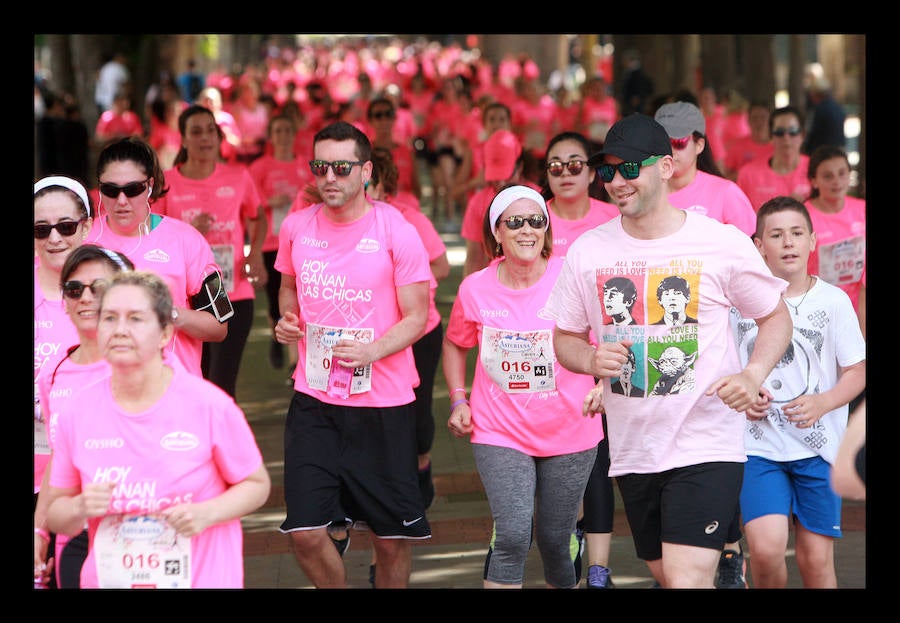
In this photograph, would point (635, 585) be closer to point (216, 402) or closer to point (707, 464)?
point (707, 464)

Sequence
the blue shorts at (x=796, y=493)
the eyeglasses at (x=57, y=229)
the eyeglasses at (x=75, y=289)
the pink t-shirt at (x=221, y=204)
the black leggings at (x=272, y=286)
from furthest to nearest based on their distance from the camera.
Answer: the black leggings at (x=272, y=286) → the pink t-shirt at (x=221, y=204) → the blue shorts at (x=796, y=493) → the eyeglasses at (x=57, y=229) → the eyeglasses at (x=75, y=289)

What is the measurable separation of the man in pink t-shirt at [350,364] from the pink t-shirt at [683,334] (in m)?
1.15

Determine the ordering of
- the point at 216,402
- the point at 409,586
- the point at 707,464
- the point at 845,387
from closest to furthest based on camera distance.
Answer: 1. the point at 216,402
2. the point at 707,464
3. the point at 845,387
4. the point at 409,586

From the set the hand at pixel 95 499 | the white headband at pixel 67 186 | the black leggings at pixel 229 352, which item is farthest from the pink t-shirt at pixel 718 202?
the hand at pixel 95 499

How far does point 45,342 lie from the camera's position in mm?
5598

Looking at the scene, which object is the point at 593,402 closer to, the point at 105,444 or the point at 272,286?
the point at 105,444

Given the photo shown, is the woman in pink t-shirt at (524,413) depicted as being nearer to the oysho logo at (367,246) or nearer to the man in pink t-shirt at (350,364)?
the man in pink t-shirt at (350,364)

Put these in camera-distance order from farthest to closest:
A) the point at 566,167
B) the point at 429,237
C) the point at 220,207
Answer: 1. the point at 220,207
2. the point at 429,237
3. the point at 566,167

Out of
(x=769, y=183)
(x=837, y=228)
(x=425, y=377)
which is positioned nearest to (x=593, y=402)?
(x=425, y=377)

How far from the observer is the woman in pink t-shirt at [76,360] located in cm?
512

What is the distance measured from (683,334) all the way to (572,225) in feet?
6.93
